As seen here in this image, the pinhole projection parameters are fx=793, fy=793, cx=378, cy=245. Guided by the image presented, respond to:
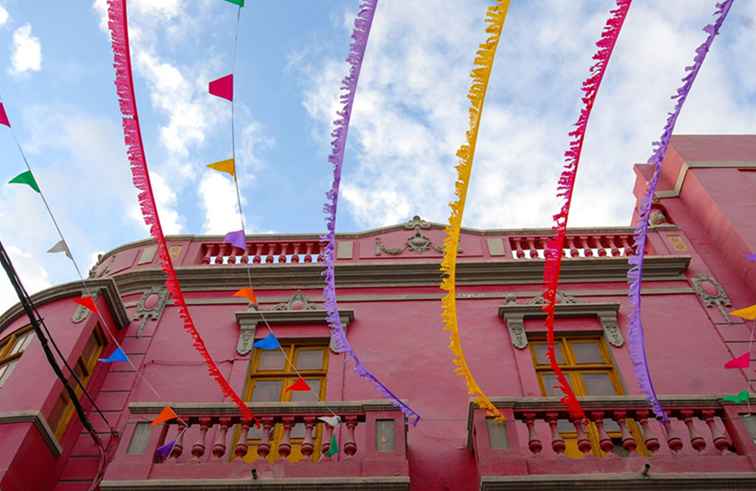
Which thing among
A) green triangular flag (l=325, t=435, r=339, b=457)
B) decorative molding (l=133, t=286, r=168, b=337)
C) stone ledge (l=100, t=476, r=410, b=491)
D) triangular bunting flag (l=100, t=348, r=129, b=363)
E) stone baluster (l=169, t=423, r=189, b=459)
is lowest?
stone ledge (l=100, t=476, r=410, b=491)

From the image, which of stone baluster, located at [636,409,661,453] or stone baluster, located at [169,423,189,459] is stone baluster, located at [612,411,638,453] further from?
stone baluster, located at [169,423,189,459]

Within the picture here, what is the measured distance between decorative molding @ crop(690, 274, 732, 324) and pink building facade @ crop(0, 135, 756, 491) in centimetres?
3

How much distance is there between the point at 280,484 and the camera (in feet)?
28.3

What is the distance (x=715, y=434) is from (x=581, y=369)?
259 cm

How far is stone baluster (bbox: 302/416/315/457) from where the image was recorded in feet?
30.0

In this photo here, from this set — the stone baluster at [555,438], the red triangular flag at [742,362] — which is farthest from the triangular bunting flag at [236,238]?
the red triangular flag at [742,362]

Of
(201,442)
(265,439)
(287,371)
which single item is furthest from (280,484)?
(287,371)

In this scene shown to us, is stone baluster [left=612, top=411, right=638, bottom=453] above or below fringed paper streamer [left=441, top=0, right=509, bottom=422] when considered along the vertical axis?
below

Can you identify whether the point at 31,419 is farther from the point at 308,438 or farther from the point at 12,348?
the point at 308,438

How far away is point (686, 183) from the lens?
15047 millimetres

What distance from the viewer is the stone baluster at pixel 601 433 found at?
8859mm

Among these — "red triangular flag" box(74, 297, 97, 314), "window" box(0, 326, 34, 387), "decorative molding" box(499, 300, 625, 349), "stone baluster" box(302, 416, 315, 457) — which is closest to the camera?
"stone baluster" box(302, 416, 315, 457)

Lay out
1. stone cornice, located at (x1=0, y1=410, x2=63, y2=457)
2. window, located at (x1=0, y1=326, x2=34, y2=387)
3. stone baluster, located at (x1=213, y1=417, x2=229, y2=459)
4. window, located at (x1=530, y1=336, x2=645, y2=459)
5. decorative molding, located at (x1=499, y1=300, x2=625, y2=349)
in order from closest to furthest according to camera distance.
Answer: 1. stone baluster, located at (x1=213, y1=417, x2=229, y2=459)
2. stone cornice, located at (x1=0, y1=410, x2=63, y2=457)
3. window, located at (x1=530, y1=336, x2=645, y2=459)
4. window, located at (x1=0, y1=326, x2=34, y2=387)
5. decorative molding, located at (x1=499, y1=300, x2=625, y2=349)

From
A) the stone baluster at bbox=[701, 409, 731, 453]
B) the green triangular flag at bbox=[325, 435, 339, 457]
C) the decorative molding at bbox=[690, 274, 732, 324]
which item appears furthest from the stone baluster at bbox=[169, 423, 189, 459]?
the decorative molding at bbox=[690, 274, 732, 324]
